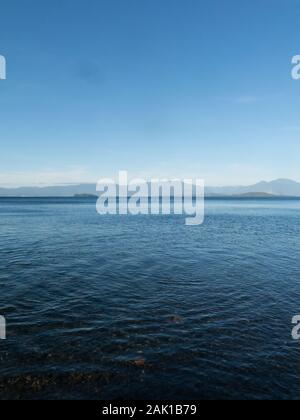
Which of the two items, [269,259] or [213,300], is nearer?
[213,300]

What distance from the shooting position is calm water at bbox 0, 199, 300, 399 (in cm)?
1062

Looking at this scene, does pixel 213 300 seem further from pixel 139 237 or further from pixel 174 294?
pixel 139 237

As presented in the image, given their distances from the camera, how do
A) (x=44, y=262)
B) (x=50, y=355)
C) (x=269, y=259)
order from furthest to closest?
1. (x=269, y=259)
2. (x=44, y=262)
3. (x=50, y=355)

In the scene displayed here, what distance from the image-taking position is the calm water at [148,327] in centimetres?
1062

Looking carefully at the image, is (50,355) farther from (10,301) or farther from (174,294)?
(174,294)

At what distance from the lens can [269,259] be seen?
30000 millimetres

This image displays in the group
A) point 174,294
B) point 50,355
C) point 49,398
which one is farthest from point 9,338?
point 174,294

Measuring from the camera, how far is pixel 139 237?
45.1 m

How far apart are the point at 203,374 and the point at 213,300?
7.38 m

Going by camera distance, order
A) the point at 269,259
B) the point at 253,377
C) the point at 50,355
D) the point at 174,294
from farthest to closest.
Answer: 1. the point at 269,259
2. the point at 174,294
3. the point at 50,355
4. the point at 253,377

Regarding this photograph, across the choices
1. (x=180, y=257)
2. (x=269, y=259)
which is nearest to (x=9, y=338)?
(x=180, y=257)

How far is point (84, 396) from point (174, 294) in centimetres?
1013

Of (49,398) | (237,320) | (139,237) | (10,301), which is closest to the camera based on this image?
(49,398)

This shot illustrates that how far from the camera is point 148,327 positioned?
14672mm
